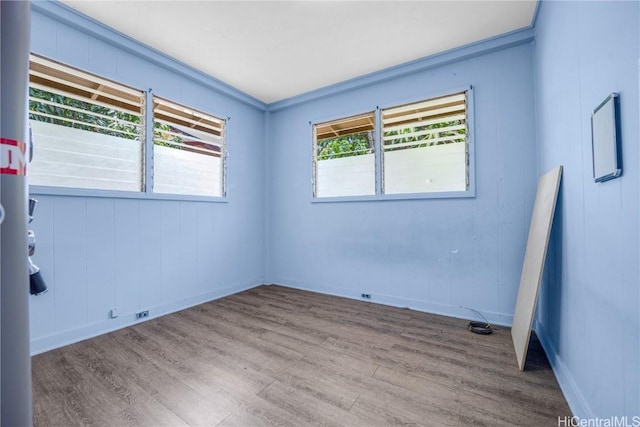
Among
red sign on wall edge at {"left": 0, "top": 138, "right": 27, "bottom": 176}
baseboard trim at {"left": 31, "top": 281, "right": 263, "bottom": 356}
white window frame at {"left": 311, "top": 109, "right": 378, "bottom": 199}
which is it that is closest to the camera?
red sign on wall edge at {"left": 0, "top": 138, "right": 27, "bottom": 176}

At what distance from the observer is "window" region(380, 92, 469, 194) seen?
3.00 meters

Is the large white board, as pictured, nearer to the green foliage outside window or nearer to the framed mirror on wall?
the framed mirror on wall

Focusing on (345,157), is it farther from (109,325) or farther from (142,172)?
(109,325)

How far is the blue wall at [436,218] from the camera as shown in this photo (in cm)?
271

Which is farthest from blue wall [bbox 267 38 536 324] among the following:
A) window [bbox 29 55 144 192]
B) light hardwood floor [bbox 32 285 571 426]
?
window [bbox 29 55 144 192]

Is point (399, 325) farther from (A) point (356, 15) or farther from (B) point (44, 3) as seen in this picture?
(B) point (44, 3)

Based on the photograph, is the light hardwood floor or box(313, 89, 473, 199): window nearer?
the light hardwood floor

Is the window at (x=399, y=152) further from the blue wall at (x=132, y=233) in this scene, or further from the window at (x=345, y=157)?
the blue wall at (x=132, y=233)

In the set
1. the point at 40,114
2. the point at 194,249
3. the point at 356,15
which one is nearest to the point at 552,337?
the point at 356,15

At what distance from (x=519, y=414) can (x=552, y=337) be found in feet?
2.86

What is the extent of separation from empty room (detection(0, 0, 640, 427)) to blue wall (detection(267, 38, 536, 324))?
0.02m

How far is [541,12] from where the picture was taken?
89.0 inches

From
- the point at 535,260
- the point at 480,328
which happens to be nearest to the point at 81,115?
the point at 535,260

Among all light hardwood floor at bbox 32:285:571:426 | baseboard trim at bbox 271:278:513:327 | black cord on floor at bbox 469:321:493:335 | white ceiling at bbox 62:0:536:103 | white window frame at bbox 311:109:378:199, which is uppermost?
white ceiling at bbox 62:0:536:103
